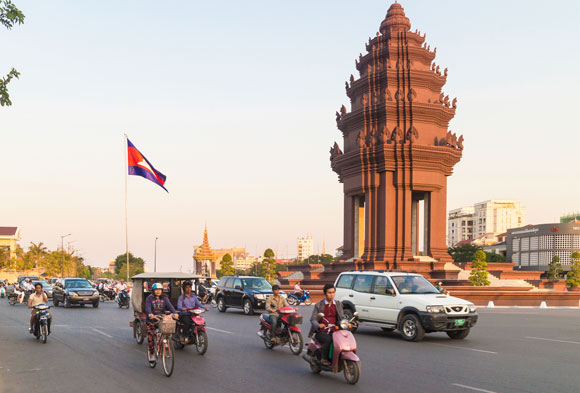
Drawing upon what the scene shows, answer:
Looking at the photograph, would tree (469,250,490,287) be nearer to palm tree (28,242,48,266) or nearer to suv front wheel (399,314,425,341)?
suv front wheel (399,314,425,341)

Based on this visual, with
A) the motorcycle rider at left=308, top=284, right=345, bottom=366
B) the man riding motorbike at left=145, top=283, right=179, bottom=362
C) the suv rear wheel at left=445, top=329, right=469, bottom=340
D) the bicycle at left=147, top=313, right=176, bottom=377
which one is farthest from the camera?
the suv rear wheel at left=445, top=329, right=469, bottom=340

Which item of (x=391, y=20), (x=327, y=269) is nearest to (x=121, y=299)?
(x=327, y=269)

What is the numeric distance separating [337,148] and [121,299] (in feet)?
73.8

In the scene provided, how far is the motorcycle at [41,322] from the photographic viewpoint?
53.0 feet

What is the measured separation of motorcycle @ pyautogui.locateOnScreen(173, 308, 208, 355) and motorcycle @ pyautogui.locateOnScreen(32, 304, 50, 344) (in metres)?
4.14

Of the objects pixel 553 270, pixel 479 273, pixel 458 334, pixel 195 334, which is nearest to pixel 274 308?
pixel 195 334

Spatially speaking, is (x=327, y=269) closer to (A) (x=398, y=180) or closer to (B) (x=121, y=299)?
(A) (x=398, y=180)

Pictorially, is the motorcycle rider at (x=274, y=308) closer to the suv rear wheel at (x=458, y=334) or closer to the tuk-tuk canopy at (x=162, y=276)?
the tuk-tuk canopy at (x=162, y=276)

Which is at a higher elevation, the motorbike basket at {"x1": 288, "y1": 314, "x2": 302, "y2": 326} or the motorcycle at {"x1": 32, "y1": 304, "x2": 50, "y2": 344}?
the motorbike basket at {"x1": 288, "y1": 314, "x2": 302, "y2": 326}

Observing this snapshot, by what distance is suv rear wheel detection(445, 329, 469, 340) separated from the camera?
16.9 metres

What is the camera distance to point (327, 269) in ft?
146

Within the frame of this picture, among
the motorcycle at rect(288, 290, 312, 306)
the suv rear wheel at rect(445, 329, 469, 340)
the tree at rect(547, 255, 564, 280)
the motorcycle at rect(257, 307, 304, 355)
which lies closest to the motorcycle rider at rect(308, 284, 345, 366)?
the motorcycle at rect(257, 307, 304, 355)

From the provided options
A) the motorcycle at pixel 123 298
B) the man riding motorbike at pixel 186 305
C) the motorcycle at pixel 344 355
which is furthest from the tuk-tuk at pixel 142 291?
the motorcycle at pixel 123 298

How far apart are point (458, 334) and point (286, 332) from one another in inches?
218
